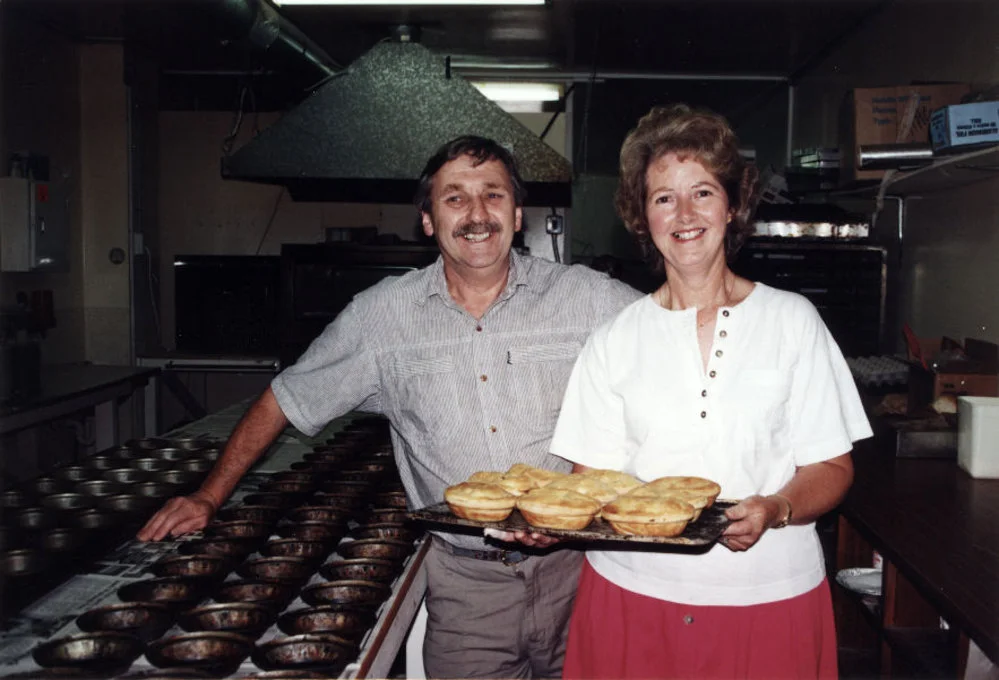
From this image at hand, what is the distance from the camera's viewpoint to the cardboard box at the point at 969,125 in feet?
9.46

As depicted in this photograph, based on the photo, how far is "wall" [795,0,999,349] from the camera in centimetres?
355

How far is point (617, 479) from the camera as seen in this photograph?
1850mm

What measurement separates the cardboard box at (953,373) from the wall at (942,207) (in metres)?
0.14

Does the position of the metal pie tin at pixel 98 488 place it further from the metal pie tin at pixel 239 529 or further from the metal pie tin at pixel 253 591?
the metal pie tin at pixel 253 591

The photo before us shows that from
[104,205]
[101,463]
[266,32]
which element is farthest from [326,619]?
[104,205]

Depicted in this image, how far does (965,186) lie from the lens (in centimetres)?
380

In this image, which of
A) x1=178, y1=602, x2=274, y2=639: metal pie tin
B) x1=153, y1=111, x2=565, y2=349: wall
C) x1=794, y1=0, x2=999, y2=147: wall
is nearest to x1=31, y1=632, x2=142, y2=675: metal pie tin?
x1=178, y1=602, x2=274, y2=639: metal pie tin

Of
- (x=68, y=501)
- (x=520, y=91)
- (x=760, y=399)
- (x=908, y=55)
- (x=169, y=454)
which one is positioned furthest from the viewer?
(x=520, y=91)

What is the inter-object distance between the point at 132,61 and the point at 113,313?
6.64 feet

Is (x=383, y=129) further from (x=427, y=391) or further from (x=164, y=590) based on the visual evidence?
(x=164, y=590)

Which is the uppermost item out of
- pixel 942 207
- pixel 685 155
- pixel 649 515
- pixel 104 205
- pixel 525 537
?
pixel 104 205

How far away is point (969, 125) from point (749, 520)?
2178 millimetres

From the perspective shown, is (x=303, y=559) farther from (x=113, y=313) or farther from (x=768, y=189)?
(x=113, y=313)

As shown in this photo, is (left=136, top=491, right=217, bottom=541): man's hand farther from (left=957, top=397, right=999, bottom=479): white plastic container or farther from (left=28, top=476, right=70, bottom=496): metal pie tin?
(left=957, top=397, right=999, bottom=479): white plastic container
